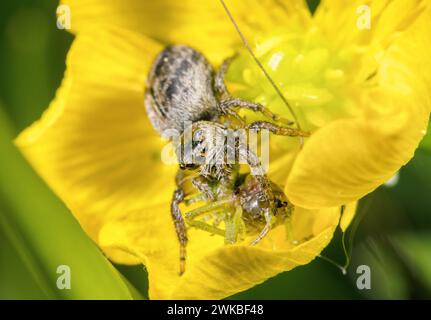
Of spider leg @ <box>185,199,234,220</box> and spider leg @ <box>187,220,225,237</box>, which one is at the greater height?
spider leg @ <box>185,199,234,220</box>

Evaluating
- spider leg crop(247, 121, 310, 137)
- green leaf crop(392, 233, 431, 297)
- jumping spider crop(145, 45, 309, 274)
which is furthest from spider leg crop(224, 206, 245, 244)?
green leaf crop(392, 233, 431, 297)

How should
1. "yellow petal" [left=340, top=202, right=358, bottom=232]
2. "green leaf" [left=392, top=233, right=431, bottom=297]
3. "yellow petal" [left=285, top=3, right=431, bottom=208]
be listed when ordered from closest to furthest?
1. "yellow petal" [left=285, top=3, right=431, bottom=208]
2. "yellow petal" [left=340, top=202, right=358, bottom=232]
3. "green leaf" [left=392, top=233, right=431, bottom=297]

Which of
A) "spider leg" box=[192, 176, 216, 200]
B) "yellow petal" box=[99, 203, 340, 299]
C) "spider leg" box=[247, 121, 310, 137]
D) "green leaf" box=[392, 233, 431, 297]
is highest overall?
"spider leg" box=[247, 121, 310, 137]

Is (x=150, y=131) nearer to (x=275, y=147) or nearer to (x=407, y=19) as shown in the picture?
(x=275, y=147)

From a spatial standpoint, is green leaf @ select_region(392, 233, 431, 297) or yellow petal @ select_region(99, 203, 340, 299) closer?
yellow petal @ select_region(99, 203, 340, 299)

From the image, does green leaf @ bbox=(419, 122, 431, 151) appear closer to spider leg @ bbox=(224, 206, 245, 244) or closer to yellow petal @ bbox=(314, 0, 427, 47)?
yellow petal @ bbox=(314, 0, 427, 47)

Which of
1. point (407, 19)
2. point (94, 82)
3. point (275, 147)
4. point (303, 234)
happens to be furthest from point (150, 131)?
point (407, 19)

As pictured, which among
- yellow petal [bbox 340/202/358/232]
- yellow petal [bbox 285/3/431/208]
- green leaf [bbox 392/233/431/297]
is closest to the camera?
yellow petal [bbox 285/3/431/208]
